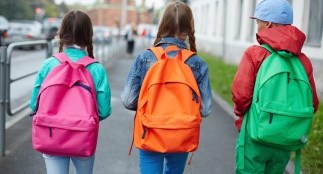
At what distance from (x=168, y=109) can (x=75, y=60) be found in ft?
2.43

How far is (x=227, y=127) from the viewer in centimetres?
847

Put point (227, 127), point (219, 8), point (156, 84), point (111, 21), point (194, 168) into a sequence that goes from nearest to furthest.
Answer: point (156, 84) < point (194, 168) < point (227, 127) < point (219, 8) < point (111, 21)

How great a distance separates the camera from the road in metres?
5.62

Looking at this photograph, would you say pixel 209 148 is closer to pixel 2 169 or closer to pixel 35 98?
pixel 2 169

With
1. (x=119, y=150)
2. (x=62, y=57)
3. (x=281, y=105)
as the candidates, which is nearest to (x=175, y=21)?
(x=62, y=57)

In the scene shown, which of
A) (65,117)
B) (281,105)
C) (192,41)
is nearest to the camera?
(281,105)

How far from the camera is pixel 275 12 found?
11.0 ft

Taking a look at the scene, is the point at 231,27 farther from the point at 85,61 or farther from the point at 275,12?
the point at 85,61

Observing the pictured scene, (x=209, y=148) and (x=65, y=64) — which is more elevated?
(x=65, y=64)

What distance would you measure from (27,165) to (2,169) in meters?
0.32

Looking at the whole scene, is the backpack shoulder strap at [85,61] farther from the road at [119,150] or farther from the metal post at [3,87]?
the metal post at [3,87]

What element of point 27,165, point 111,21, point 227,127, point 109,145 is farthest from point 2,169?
point 111,21

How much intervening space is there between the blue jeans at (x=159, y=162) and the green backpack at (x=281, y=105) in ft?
1.91

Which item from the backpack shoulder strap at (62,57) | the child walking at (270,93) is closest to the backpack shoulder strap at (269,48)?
the child walking at (270,93)
